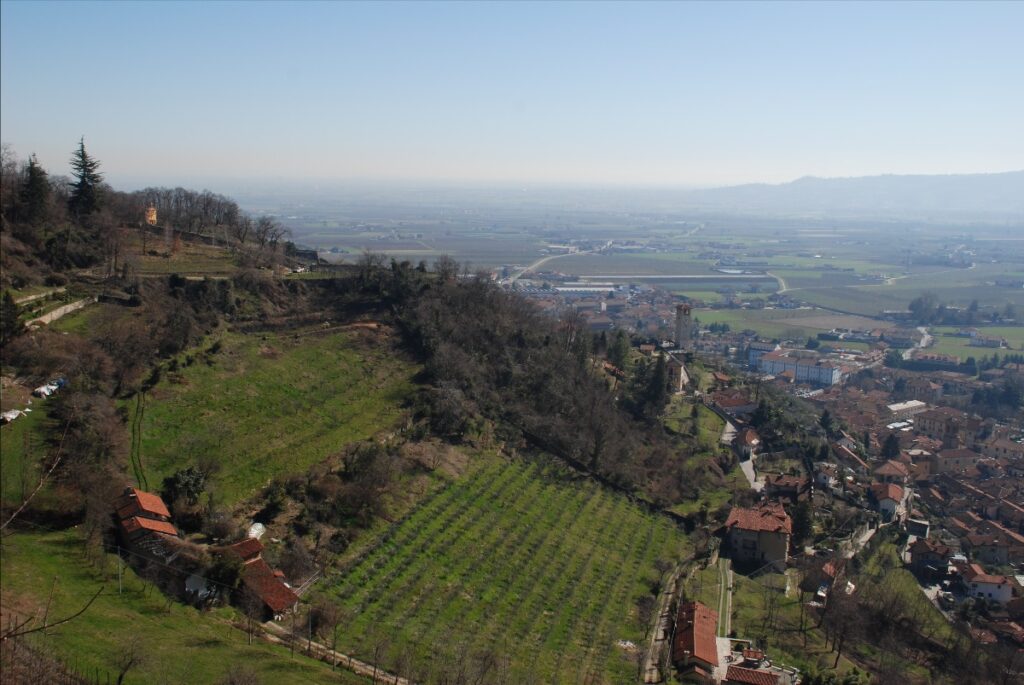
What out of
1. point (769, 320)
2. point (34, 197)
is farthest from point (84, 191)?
point (769, 320)

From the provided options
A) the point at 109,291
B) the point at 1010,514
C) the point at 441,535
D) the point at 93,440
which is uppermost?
the point at 109,291

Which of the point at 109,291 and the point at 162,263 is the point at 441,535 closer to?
the point at 109,291

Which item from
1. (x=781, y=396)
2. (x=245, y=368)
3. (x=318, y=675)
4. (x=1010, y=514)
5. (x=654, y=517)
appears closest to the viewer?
(x=318, y=675)

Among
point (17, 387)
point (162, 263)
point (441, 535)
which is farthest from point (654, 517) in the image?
point (162, 263)

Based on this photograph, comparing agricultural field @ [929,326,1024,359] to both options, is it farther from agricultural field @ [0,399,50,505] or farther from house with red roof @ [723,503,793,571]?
agricultural field @ [0,399,50,505]

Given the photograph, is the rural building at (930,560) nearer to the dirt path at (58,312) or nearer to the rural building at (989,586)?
the rural building at (989,586)

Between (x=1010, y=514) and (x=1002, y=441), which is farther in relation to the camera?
(x=1002, y=441)

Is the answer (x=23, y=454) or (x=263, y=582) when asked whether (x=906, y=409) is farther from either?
(x=23, y=454)

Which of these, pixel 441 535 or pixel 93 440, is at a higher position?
pixel 93 440
